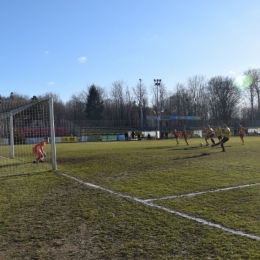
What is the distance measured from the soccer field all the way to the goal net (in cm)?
Answer: 380

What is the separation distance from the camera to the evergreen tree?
269 feet

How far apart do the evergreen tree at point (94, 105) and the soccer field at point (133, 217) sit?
72014 mm

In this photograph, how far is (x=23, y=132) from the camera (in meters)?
22.1

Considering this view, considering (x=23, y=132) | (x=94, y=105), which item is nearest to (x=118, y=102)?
(x=94, y=105)

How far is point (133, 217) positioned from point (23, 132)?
59.9 ft

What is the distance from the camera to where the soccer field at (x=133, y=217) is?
4.27 metres

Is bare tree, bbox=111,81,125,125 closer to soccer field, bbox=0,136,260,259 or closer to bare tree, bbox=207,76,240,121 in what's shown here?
bare tree, bbox=207,76,240,121

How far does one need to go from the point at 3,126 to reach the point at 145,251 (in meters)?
17.9

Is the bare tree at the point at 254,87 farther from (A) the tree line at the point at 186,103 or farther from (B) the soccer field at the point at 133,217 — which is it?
(B) the soccer field at the point at 133,217

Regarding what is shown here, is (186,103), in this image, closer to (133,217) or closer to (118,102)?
(118,102)

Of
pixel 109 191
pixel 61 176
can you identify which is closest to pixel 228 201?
pixel 109 191

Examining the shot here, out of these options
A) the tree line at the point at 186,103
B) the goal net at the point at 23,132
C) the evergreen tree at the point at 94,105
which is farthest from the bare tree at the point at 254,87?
the goal net at the point at 23,132

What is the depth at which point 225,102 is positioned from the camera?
90625mm

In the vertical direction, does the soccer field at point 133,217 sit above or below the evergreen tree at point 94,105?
below
